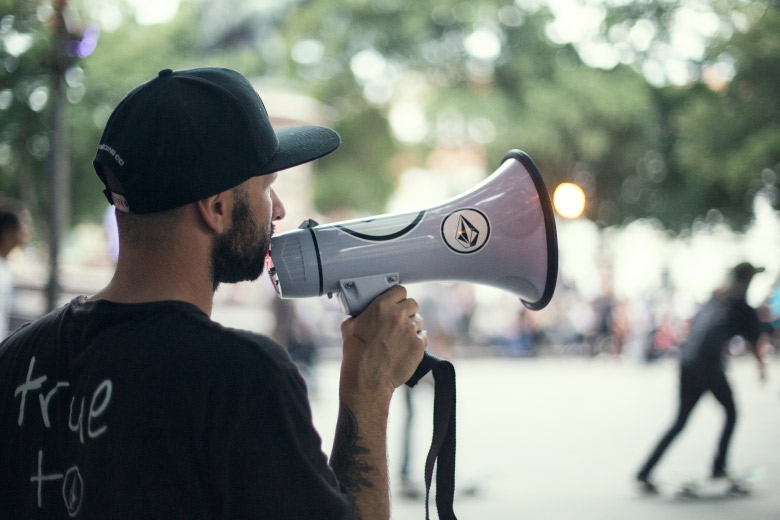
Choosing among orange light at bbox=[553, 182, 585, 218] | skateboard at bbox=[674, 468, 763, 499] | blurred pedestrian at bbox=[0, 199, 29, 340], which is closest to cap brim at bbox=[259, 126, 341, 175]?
orange light at bbox=[553, 182, 585, 218]

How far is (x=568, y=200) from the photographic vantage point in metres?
3.57

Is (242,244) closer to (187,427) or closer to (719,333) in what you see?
(187,427)

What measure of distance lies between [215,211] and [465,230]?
2.02 ft

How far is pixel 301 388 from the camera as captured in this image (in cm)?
113

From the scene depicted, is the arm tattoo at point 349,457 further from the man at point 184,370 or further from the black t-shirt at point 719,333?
the black t-shirt at point 719,333

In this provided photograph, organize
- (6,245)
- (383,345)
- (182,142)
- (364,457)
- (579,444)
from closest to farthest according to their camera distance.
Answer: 1. (182,142)
2. (364,457)
3. (383,345)
4. (6,245)
5. (579,444)

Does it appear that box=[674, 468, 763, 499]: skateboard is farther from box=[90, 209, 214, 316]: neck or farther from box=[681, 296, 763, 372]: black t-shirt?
box=[90, 209, 214, 316]: neck

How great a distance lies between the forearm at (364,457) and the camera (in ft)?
4.20

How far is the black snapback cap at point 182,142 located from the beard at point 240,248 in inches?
2.5

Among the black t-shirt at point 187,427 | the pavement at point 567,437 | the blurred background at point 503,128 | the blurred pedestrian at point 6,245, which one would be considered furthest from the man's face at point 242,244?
the blurred background at point 503,128

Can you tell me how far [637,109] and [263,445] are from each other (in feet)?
69.2

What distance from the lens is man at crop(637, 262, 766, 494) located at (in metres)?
6.24

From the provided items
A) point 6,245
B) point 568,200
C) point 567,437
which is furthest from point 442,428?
point 567,437

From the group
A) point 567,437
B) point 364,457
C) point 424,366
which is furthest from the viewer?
point 567,437
